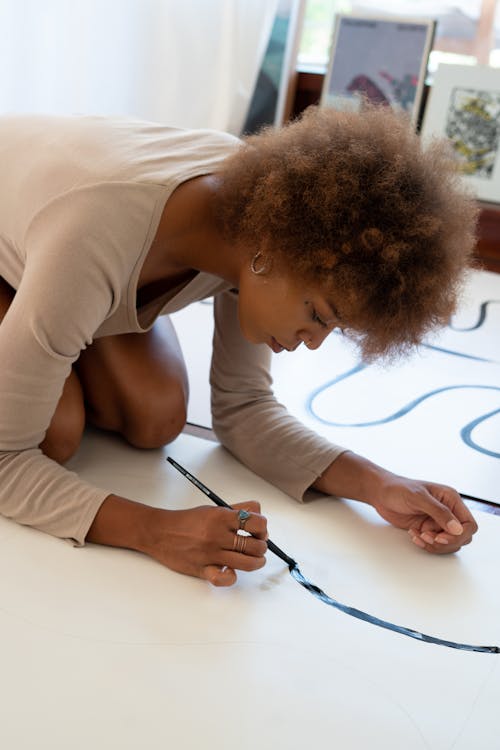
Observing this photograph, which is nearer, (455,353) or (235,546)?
(235,546)

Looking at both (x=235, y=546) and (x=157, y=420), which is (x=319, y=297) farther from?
(x=157, y=420)

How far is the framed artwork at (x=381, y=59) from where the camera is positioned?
3.79 metres

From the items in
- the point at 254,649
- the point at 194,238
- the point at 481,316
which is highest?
the point at 194,238

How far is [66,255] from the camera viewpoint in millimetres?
1143

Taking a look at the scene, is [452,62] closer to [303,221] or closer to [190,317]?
[190,317]

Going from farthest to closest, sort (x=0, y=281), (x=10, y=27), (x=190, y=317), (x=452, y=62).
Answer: (x=452, y=62) → (x=10, y=27) → (x=190, y=317) → (x=0, y=281)

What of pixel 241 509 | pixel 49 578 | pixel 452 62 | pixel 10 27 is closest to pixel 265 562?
pixel 241 509

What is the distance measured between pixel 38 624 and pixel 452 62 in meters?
3.23

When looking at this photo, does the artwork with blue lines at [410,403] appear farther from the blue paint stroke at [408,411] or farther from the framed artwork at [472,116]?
the framed artwork at [472,116]

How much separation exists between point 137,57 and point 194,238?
7.88ft

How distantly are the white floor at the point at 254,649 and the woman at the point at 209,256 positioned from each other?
53 mm

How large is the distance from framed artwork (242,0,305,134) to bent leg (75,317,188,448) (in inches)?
101

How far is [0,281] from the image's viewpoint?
4.76 ft

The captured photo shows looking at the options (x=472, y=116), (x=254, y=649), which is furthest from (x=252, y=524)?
(x=472, y=116)
